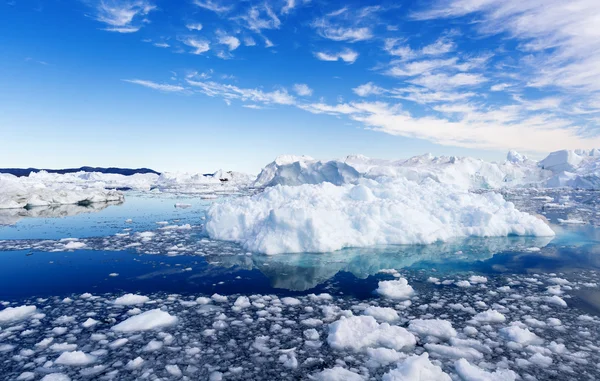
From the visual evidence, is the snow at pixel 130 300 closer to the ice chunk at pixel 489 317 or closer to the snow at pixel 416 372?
the snow at pixel 416 372

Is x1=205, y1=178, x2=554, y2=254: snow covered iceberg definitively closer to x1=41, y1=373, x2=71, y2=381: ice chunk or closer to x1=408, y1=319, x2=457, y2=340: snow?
x1=408, y1=319, x2=457, y2=340: snow

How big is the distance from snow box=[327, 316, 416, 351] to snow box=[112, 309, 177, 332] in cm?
235

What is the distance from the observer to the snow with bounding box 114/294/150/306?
19.4 feet

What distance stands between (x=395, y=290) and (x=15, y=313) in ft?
20.0

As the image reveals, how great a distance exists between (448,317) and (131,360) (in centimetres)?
438

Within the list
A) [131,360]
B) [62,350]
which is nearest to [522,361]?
[131,360]

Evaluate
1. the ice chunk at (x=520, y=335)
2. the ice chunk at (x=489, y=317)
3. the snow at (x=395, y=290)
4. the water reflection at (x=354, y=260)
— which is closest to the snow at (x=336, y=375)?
the ice chunk at (x=520, y=335)

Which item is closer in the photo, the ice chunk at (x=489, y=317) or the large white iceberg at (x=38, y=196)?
the ice chunk at (x=489, y=317)

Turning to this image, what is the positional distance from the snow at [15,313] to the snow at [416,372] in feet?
17.2

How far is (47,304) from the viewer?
230 inches

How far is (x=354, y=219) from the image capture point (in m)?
11.2

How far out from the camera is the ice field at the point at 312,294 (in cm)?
405

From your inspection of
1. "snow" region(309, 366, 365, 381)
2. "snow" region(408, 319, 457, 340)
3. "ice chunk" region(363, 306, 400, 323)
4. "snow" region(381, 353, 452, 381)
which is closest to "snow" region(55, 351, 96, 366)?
"snow" region(309, 366, 365, 381)

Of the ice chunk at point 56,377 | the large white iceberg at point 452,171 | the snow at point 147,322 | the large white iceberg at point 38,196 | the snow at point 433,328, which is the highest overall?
the large white iceberg at point 452,171
